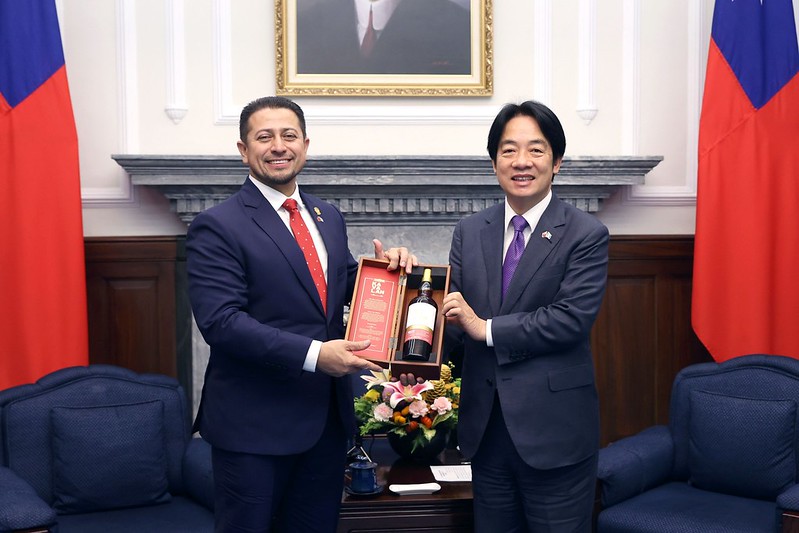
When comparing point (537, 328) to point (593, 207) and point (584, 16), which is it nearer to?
point (593, 207)

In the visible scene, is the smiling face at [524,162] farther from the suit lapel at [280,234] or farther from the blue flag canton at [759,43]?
the blue flag canton at [759,43]

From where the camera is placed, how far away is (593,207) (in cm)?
383

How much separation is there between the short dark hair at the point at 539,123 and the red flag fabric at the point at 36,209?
6.49 feet

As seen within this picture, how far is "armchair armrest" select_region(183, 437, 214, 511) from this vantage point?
2.83m

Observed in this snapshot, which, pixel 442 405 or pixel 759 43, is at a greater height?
pixel 759 43

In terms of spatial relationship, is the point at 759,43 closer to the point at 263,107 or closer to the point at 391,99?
the point at 391,99

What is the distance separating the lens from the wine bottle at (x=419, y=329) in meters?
2.07

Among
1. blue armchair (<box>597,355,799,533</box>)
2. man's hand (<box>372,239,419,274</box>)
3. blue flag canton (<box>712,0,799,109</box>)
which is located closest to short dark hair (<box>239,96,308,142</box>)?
man's hand (<box>372,239,419,274</box>)

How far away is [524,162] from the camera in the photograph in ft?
6.97

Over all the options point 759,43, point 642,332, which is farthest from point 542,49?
point 642,332

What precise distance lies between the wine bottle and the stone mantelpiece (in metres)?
1.55

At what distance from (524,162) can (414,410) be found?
1.00 m

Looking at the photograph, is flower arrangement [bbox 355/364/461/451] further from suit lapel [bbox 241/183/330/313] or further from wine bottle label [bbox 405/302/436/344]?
suit lapel [bbox 241/183/330/313]

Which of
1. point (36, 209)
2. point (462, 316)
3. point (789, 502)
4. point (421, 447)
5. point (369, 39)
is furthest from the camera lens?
point (369, 39)
